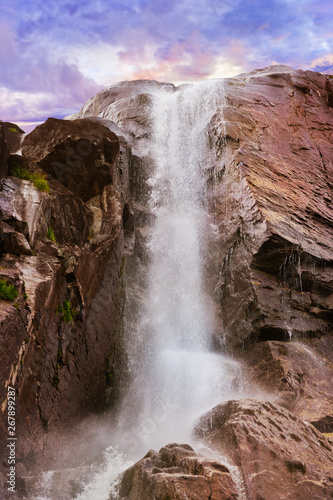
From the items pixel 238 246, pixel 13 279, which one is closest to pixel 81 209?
pixel 13 279

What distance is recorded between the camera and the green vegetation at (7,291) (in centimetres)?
609

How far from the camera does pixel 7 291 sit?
6133 mm

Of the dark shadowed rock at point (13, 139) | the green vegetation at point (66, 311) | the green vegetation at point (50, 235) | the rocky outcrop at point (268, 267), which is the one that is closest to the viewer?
the rocky outcrop at point (268, 267)

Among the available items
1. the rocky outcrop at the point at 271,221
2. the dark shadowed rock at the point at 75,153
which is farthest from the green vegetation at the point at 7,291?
the rocky outcrop at the point at 271,221

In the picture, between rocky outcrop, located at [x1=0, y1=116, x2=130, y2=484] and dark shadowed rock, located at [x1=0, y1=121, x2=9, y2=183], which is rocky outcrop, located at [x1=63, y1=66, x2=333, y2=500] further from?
dark shadowed rock, located at [x1=0, y1=121, x2=9, y2=183]

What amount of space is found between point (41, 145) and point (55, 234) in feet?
11.2

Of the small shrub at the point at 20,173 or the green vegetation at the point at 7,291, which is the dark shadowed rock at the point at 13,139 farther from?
the green vegetation at the point at 7,291

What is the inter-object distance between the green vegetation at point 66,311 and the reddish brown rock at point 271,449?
3829 mm

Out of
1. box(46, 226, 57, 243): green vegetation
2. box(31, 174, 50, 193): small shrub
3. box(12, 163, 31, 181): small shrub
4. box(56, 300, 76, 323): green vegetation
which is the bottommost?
box(56, 300, 76, 323): green vegetation

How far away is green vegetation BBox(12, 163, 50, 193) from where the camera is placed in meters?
8.56

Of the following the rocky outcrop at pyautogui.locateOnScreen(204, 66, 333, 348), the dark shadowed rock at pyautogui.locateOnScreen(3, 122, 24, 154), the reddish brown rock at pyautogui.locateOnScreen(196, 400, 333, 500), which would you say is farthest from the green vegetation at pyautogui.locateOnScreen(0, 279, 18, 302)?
the rocky outcrop at pyautogui.locateOnScreen(204, 66, 333, 348)

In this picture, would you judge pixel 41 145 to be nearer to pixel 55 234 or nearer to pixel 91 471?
pixel 55 234

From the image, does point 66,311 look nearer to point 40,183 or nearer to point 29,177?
point 40,183

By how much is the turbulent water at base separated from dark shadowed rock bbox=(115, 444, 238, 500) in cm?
71
